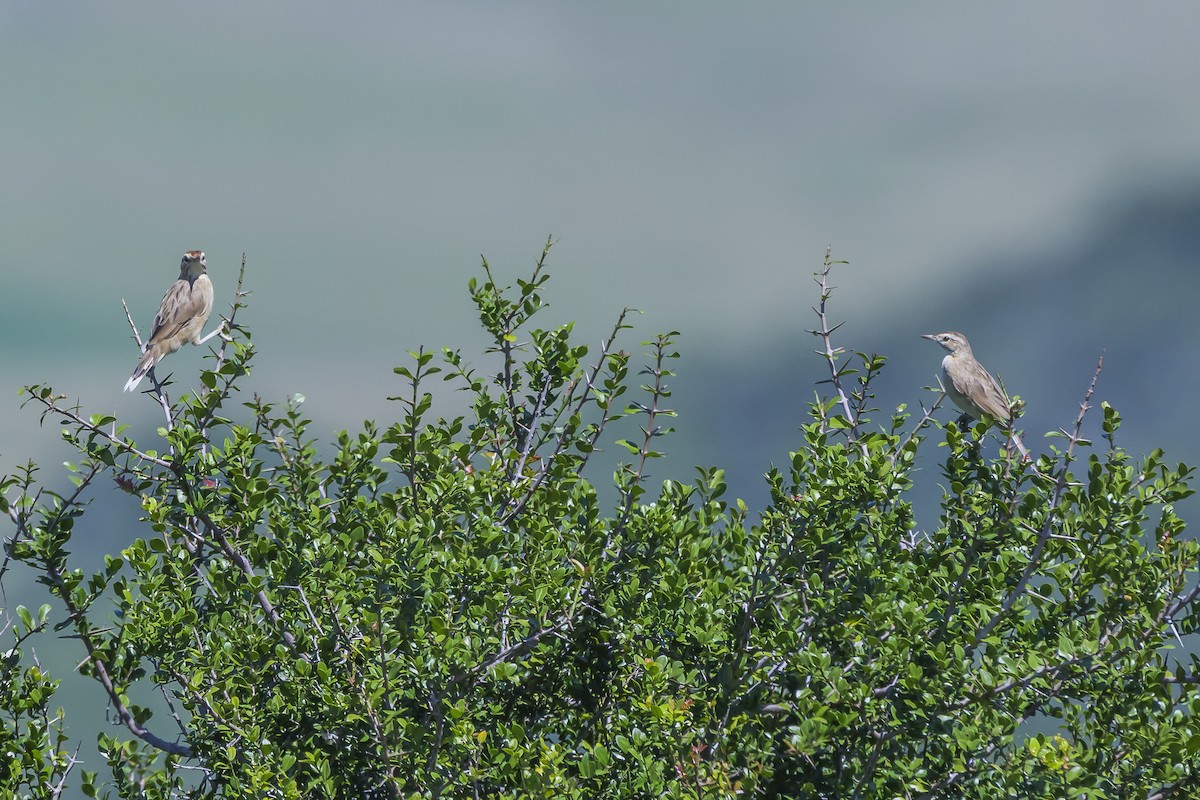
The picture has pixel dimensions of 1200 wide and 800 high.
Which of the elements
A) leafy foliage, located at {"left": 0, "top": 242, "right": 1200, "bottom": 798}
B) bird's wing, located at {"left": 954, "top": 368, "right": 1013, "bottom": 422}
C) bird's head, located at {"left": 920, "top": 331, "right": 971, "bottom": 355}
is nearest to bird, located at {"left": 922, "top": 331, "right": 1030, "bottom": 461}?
bird's wing, located at {"left": 954, "top": 368, "right": 1013, "bottom": 422}

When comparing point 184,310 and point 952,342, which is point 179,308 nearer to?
point 184,310

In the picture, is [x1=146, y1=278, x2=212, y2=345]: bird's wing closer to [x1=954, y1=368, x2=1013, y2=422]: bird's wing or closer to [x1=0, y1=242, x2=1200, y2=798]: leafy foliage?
[x1=0, y1=242, x2=1200, y2=798]: leafy foliage

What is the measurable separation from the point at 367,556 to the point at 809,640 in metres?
2.15

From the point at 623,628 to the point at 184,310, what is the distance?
24.8ft

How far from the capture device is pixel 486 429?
701 cm

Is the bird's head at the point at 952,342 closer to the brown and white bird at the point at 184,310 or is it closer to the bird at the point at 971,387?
the bird at the point at 971,387

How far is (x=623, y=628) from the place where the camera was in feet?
18.1

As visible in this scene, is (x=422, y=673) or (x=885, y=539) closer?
(x=422, y=673)

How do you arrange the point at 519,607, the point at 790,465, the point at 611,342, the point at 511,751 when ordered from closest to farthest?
1. the point at 511,751
2. the point at 519,607
3. the point at 790,465
4. the point at 611,342

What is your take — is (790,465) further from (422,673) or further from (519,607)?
(422,673)

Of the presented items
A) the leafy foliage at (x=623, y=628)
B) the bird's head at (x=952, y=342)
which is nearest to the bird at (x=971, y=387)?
the bird's head at (x=952, y=342)

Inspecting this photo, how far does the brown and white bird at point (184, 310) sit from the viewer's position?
11344 mm

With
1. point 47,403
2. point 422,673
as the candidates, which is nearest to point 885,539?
point 422,673

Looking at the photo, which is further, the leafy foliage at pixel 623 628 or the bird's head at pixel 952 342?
the bird's head at pixel 952 342
